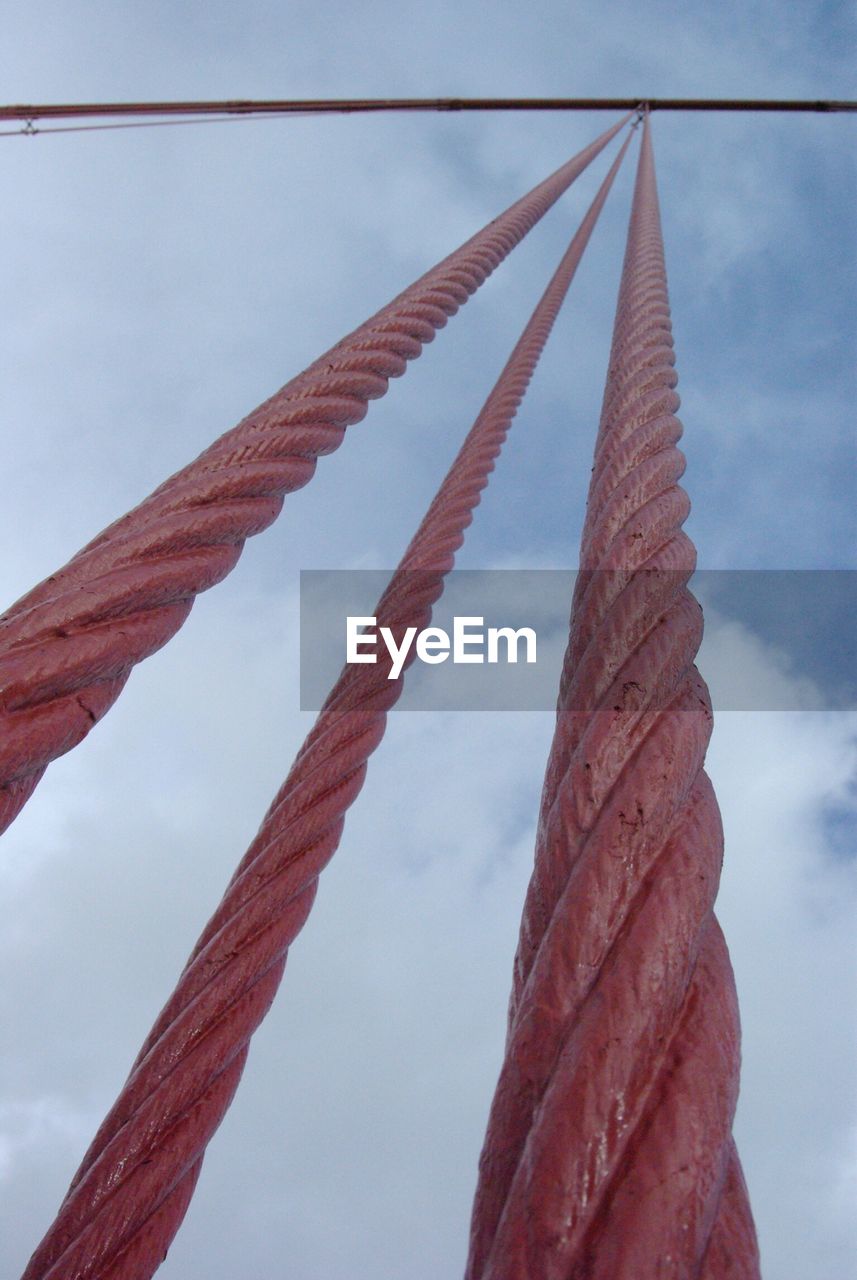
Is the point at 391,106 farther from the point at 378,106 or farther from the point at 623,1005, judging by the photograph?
the point at 623,1005

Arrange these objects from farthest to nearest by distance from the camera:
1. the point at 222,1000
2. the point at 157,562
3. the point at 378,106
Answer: the point at 378,106 < the point at 222,1000 < the point at 157,562

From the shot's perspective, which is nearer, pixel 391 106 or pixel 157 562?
pixel 157 562

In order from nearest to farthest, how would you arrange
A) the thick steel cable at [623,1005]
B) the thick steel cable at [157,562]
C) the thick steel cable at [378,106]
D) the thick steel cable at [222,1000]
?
the thick steel cable at [623,1005]
the thick steel cable at [157,562]
the thick steel cable at [222,1000]
the thick steel cable at [378,106]

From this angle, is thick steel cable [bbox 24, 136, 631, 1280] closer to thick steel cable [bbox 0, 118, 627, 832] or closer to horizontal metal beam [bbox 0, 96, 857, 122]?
thick steel cable [bbox 0, 118, 627, 832]

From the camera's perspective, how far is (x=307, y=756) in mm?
1200

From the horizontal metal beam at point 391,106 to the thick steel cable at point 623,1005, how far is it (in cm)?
163

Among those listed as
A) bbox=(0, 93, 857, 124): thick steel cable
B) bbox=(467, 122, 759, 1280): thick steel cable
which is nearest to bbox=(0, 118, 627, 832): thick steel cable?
bbox=(467, 122, 759, 1280): thick steel cable

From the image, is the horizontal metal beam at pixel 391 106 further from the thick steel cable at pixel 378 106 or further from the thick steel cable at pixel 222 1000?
the thick steel cable at pixel 222 1000

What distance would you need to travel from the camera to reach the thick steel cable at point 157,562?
67 centimetres

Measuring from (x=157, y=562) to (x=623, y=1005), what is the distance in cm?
49

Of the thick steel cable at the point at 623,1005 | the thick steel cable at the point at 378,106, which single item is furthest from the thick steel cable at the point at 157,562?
the thick steel cable at the point at 378,106

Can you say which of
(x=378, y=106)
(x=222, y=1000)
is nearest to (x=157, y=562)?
(x=222, y=1000)

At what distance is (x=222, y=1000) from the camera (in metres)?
0.97

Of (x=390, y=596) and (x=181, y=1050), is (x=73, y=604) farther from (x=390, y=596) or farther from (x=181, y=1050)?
(x=390, y=596)
